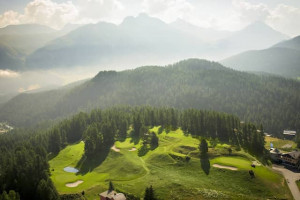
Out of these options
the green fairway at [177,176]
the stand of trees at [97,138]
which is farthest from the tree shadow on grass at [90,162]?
the stand of trees at [97,138]

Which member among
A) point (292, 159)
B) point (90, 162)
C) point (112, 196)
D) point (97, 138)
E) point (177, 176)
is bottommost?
point (90, 162)

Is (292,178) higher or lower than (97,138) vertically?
lower

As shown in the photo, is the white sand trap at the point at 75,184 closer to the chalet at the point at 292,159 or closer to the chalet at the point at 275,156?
the chalet at the point at 275,156

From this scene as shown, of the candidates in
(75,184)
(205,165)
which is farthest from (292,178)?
(75,184)

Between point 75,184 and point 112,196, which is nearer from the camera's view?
point 112,196

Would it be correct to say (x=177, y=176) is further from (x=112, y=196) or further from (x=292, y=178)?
(x=292, y=178)

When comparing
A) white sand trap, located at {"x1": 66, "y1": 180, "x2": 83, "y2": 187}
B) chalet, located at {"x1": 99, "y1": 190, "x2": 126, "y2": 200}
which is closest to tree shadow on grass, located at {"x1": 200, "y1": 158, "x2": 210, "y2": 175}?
chalet, located at {"x1": 99, "y1": 190, "x2": 126, "y2": 200}

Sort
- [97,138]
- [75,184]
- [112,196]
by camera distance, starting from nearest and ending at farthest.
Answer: [112,196] < [75,184] < [97,138]
